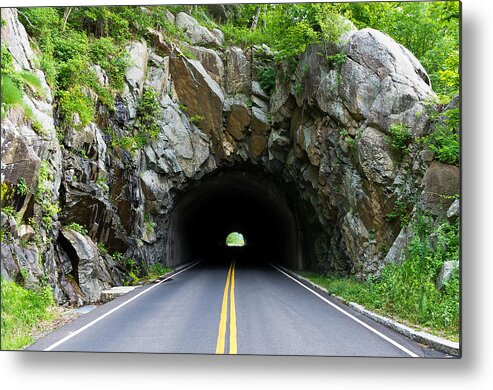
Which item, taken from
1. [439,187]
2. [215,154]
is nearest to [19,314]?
[439,187]

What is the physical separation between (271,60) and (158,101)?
5433 millimetres

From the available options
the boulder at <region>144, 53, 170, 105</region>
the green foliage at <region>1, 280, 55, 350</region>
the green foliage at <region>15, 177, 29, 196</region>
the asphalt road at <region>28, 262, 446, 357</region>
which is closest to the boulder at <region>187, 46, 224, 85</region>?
the boulder at <region>144, 53, 170, 105</region>

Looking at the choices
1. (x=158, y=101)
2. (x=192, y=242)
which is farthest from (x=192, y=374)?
(x=192, y=242)

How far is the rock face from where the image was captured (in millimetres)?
9898

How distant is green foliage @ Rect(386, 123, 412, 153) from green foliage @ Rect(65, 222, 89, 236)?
9311 millimetres

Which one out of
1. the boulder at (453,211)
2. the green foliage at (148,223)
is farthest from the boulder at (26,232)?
the green foliage at (148,223)

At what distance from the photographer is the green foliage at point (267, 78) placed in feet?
62.8

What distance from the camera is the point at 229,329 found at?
8016 mm

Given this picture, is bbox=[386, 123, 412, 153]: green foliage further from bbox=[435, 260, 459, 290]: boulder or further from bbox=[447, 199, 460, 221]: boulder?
bbox=[435, 260, 459, 290]: boulder

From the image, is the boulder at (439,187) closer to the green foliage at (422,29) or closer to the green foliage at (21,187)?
the green foliage at (422,29)

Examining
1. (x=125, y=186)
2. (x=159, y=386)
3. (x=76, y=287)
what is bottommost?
(x=159, y=386)

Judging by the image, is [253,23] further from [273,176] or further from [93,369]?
[93,369]

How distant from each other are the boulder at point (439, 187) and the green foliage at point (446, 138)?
0.67 ft

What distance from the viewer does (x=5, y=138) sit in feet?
25.5
